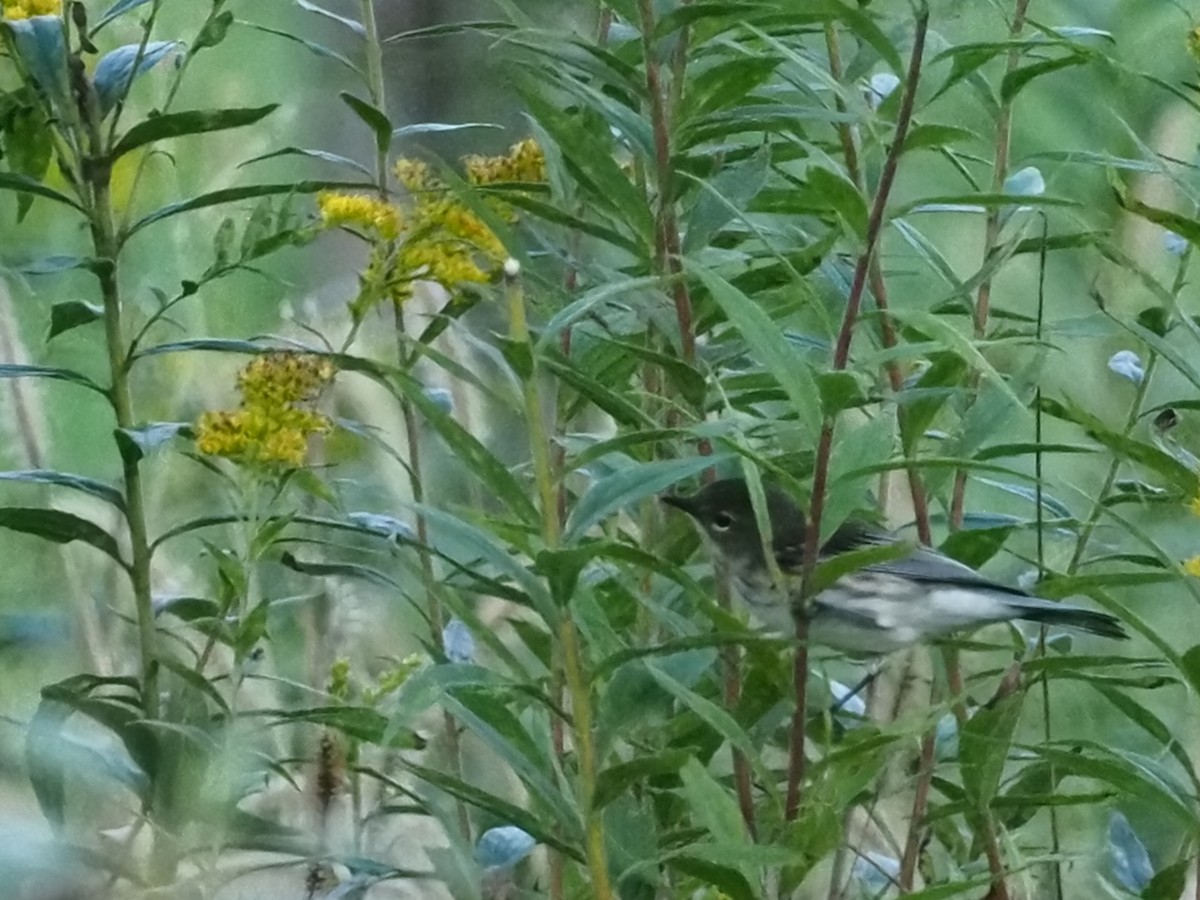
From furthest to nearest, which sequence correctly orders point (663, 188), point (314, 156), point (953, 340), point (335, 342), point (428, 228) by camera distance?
point (335, 342), point (314, 156), point (428, 228), point (663, 188), point (953, 340)

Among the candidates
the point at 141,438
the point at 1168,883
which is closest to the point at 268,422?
the point at 141,438

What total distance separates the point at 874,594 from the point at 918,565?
0.20 feet

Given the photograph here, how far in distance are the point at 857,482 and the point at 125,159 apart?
69 cm

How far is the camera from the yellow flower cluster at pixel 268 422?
583 mm

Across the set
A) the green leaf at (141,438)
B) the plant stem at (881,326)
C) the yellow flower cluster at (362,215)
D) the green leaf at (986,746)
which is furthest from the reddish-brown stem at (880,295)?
the green leaf at (141,438)

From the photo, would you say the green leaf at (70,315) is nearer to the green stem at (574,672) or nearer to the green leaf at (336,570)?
the green leaf at (336,570)

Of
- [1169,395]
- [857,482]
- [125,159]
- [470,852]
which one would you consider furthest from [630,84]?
[1169,395]

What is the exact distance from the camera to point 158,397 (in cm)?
100

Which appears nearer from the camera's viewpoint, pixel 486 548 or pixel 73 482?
pixel 486 548

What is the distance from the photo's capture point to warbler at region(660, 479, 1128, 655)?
0.61 meters

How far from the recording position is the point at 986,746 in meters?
0.53

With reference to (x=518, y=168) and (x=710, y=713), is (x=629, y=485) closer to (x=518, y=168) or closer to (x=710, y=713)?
(x=710, y=713)

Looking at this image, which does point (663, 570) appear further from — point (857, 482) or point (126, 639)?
point (126, 639)

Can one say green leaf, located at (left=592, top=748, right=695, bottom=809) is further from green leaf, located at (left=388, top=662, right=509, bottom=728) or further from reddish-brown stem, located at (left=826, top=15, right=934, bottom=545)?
reddish-brown stem, located at (left=826, top=15, right=934, bottom=545)
